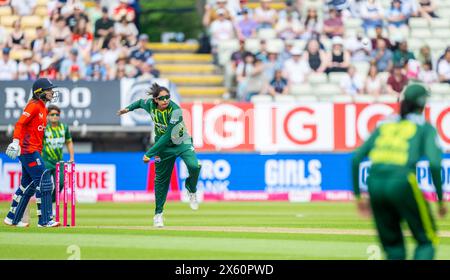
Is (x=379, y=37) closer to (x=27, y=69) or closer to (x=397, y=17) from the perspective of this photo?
(x=397, y=17)

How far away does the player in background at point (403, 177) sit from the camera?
30.2 feet

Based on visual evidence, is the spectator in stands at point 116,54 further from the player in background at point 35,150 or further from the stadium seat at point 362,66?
the player in background at point 35,150

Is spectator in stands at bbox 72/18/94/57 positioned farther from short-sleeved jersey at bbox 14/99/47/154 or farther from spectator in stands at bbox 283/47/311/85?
short-sleeved jersey at bbox 14/99/47/154

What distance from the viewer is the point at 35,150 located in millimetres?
15703

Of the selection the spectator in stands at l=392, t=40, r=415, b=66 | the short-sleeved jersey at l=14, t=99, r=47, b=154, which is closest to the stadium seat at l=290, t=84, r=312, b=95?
the spectator in stands at l=392, t=40, r=415, b=66

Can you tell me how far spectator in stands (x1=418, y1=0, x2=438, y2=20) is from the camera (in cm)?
3236

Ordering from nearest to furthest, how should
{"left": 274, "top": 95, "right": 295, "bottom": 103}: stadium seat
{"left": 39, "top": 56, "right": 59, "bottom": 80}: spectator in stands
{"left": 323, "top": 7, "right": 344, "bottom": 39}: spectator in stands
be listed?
{"left": 39, "top": 56, "right": 59, "bottom": 80}: spectator in stands
{"left": 274, "top": 95, "right": 295, "bottom": 103}: stadium seat
{"left": 323, "top": 7, "right": 344, "bottom": 39}: spectator in stands

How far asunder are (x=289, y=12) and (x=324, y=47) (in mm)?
2998

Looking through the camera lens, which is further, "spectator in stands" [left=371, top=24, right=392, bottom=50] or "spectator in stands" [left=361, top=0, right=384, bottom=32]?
"spectator in stands" [left=361, top=0, right=384, bottom=32]

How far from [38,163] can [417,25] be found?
18448mm

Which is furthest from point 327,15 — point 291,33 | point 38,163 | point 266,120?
point 38,163

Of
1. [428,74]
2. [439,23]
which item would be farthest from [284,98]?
[439,23]

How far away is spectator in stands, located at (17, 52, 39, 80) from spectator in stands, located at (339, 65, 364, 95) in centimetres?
763

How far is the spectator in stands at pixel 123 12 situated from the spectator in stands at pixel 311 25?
4564 mm
